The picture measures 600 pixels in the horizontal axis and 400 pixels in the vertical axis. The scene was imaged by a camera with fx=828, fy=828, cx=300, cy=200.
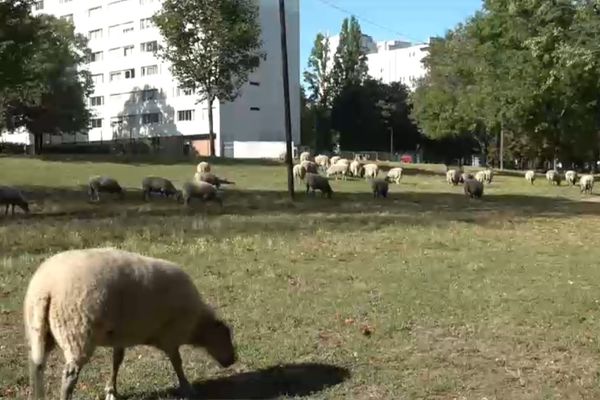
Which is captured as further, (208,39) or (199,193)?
(208,39)

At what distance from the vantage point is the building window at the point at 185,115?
102 meters

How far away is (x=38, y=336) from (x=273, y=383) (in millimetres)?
2348

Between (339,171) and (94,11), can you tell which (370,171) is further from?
(94,11)

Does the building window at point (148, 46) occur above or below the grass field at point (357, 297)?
above

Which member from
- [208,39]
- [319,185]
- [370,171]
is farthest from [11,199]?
[208,39]

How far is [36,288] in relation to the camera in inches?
277

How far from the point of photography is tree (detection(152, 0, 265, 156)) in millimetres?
66375

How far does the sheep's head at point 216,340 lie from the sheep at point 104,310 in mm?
149

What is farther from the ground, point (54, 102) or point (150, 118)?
point (54, 102)

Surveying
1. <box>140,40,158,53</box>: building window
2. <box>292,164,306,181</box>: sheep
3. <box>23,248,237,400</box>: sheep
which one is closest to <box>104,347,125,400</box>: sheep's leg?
<box>23,248,237,400</box>: sheep

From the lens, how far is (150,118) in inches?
4269

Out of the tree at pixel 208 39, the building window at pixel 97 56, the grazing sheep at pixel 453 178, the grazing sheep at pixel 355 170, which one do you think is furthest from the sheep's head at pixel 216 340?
the building window at pixel 97 56

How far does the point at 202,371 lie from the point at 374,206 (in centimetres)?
2074

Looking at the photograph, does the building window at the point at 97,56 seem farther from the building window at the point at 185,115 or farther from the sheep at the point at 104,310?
the sheep at the point at 104,310
